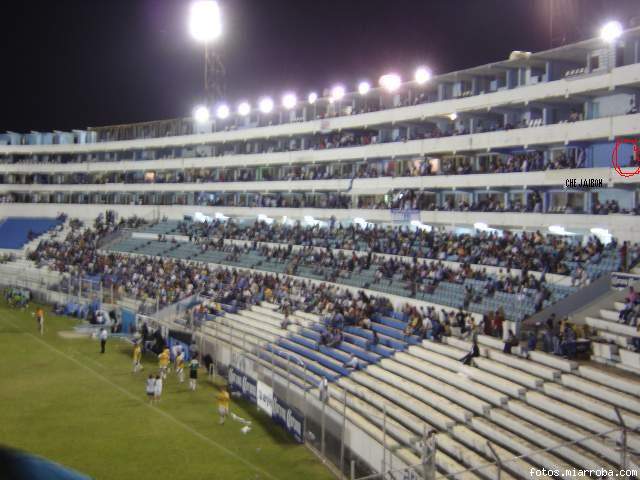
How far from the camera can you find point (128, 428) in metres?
24.5

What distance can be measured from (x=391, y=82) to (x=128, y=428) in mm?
33109

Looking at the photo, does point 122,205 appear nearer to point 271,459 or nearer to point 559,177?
point 559,177

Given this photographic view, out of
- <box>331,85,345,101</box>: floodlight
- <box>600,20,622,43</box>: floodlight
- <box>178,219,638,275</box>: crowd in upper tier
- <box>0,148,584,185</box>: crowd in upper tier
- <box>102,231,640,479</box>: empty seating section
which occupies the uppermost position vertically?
<box>331,85,345,101</box>: floodlight

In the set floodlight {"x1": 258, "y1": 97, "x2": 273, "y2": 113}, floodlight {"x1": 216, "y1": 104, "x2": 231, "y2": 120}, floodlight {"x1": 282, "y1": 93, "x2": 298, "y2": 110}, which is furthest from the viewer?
floodlight {"x1": 216, "y1": 104, "x2": 231, "y2": 120}

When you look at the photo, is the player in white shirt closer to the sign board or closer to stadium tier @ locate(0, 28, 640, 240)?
the sign board

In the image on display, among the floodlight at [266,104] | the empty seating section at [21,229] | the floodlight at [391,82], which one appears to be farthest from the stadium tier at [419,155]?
the empty seating section at [21,229]

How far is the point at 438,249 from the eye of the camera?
37.5 m

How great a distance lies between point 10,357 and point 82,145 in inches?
2026

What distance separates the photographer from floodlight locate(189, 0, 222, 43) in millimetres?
60034

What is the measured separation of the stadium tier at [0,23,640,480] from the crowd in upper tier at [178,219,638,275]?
0.15 m

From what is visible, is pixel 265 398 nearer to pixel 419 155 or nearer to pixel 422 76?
pixel 419 155

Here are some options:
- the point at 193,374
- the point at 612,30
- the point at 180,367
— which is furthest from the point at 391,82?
the point at 193,374

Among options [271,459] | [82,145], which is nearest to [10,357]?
[271,459]

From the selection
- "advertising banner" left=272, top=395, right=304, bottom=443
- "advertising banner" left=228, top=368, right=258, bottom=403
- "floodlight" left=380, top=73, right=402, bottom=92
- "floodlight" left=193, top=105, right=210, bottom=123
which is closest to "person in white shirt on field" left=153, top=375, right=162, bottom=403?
"advertising banner" left=228, top=368, right=258, bottom=403
